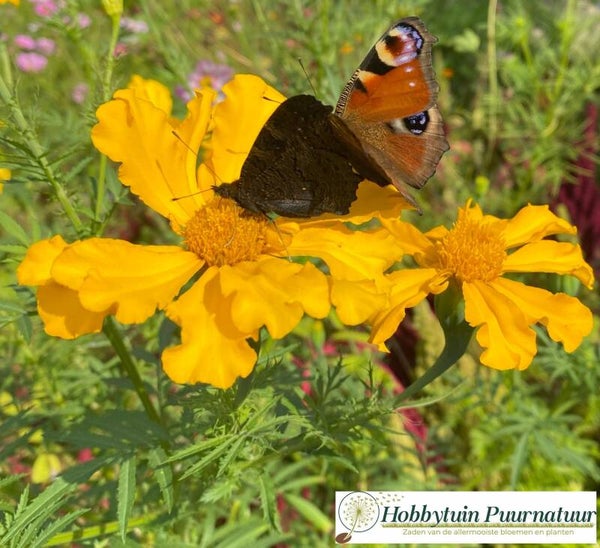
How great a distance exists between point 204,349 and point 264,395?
0.39 m

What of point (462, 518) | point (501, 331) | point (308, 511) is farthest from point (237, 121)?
point (308, 511)

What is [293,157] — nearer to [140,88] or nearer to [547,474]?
[140,88]

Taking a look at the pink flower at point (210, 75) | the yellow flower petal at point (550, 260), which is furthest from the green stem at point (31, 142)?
the pink flower at point (210, 75)

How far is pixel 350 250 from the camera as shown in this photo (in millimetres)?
1204

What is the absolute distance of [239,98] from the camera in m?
1.41

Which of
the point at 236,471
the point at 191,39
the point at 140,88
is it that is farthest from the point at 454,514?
the point at 191,39

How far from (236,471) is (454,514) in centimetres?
68

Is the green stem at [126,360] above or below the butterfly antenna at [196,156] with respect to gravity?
below

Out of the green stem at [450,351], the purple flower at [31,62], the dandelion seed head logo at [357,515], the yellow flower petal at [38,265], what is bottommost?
the dandelion seed head logo at [357,515]

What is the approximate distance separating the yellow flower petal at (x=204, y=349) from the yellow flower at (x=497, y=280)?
278 millimetres

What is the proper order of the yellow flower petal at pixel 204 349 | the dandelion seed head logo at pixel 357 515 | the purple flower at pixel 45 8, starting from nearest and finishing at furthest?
1. the yellow flower petal at pixel 204 349
2. the dandelion seed head logo at pixel 357 515
3. the purple flower at pixel 45 8

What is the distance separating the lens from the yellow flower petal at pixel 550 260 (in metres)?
1.32

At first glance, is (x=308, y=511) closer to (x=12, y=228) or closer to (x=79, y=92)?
(x=12, y=228)

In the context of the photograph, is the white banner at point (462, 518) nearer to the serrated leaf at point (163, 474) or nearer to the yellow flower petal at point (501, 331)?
the serrated leaf at point (163, 474)
